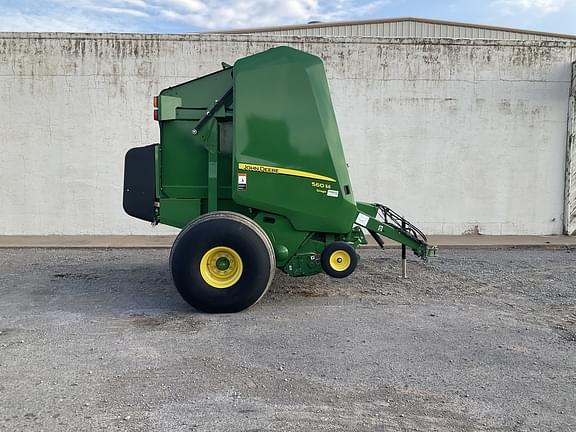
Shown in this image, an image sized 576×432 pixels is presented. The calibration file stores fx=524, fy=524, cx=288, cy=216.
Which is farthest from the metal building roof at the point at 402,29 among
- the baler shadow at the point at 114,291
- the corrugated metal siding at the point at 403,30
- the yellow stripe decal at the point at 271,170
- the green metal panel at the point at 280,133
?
the yellow stripe decal at the point at 271,170

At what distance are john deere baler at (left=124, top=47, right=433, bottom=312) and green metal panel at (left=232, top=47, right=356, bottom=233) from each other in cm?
1

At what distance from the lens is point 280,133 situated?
5578 mm

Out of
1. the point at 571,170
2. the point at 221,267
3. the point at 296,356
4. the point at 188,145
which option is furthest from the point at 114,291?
the point at 571,170

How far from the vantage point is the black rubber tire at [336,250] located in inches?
225

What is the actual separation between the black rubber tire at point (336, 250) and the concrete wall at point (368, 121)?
5656mm

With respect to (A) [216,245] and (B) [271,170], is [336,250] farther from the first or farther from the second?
(A) [216,245]

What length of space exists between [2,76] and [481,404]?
35.9 feet

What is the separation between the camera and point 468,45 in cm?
1102

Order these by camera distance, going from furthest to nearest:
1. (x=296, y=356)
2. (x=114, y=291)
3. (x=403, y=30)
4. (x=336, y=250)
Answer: (x=403, y=30) < (x=114, y=291) < (x=336, y=250) < (x=296, y=356)

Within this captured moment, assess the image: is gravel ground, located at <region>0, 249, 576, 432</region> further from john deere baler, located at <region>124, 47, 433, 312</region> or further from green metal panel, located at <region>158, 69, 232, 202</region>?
green metal panel, located at <region>158, 69, 232, 202</region>

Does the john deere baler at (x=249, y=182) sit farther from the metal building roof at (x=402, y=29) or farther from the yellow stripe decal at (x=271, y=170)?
the metal building roof at (x=402, y=29)

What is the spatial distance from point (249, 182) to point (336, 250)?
1.20m

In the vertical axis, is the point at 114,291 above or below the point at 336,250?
below

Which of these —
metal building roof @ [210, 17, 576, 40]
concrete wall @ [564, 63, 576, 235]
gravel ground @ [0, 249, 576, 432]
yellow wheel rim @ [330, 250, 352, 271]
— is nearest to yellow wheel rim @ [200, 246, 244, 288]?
gravel ground @ [0, 249, 576, 432]
